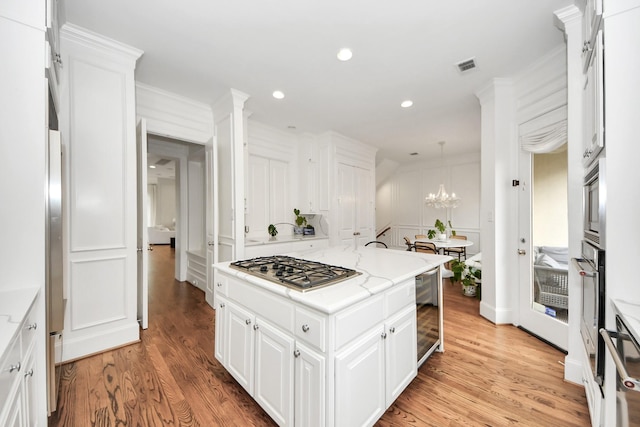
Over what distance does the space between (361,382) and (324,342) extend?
38 cm

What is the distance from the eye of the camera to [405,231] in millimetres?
7832

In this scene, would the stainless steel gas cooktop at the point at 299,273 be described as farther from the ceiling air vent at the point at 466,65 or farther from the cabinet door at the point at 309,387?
the ceiling air vent at the point at 466,65

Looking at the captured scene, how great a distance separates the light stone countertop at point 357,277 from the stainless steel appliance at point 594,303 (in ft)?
2.77

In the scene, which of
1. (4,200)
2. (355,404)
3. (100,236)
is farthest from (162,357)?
(355,404)

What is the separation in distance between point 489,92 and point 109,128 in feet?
13.4

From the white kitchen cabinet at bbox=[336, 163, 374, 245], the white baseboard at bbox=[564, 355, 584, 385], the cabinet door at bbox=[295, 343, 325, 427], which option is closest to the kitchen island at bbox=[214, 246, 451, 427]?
the cabinet door at bbox=[295, 343, 325, 427]

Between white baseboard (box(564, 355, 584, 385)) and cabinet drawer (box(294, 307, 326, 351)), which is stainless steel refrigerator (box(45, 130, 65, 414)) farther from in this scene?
white baseboard (box(564, 355, 584, 385))

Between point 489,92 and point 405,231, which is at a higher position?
point 489,92

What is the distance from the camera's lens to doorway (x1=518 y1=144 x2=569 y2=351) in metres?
2.36

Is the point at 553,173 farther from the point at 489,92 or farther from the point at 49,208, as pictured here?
the point at 49,208

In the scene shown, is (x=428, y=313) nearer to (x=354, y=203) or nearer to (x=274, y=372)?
(x=274, y=372)

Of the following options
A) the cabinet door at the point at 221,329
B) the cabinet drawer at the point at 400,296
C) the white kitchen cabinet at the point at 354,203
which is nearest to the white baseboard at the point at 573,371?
the cabinet drawer at the point at 400,296

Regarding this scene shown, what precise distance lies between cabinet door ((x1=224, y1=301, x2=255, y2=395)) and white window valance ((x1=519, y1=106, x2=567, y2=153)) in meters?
3.07

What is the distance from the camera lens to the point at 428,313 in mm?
2111
